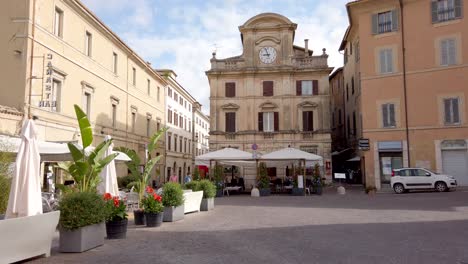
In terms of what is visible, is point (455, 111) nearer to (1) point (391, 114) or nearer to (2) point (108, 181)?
(1) point (391, 114)

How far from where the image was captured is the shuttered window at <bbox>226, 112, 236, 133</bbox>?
1503 inches

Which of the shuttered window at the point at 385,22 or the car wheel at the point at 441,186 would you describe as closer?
the car wheel at the point at 441,186

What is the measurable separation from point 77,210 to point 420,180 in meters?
21.2

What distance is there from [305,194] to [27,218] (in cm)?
1910

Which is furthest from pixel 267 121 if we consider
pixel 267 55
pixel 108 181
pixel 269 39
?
pixel 108 181

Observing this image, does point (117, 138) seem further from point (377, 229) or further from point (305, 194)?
point (377, 229)

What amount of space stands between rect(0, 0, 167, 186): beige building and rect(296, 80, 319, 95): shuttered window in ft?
46.2

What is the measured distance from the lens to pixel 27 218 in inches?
271

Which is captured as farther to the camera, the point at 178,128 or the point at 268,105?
the point at 178,128

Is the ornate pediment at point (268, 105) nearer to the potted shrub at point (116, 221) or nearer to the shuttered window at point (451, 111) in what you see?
the shuttered window at point (451, 111)

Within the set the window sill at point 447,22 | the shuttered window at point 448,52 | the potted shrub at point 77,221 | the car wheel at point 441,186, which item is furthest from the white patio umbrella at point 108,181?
the window sill at point 447,22

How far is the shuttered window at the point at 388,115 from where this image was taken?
90.8 ft

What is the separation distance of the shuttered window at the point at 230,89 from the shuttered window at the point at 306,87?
574 centimetres

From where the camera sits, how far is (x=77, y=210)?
25.9 ft
